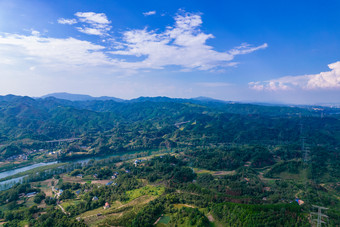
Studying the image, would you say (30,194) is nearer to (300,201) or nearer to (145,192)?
(145,192)

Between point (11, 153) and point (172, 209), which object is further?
point (11, 153)

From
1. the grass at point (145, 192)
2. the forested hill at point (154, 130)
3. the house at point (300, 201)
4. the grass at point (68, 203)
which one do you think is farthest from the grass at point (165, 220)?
the forested hill at point (154, 130)

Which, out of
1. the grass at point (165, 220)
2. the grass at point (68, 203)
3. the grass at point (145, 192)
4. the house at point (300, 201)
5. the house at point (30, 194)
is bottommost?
the house at point (30, 194)

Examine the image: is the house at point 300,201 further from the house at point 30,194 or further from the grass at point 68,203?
the house at point 30,194

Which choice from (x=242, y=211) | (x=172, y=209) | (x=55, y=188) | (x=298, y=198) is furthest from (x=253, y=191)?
(x=55, y=188)

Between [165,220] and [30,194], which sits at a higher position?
[165,220]

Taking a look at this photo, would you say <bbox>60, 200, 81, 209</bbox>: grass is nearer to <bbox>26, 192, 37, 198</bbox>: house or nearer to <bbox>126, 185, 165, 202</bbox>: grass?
<bbox>26, 192, 37, 198</bbox>: house

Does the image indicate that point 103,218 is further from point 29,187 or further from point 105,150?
point 105,150

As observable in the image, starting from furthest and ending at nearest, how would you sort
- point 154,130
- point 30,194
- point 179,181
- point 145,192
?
point 154,130 < point 179,181 < point 30,194 < point 145,192

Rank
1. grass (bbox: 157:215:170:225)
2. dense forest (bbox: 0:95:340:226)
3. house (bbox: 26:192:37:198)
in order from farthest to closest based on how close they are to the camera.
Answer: house (bbox: 26:192:37:198) < dense forest (bbox: 0:95:340:226) < grass (bbox: 157:215:170:225)

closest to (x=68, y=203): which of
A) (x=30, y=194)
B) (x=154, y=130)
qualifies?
(x=30, y=194)

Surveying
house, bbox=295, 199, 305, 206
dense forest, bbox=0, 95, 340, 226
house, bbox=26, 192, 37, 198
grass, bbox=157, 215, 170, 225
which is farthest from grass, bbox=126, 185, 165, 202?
house, bbox=295, 199, 305, 206
